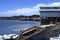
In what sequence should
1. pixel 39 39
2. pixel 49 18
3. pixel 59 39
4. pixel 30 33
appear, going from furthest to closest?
pixel 49 18 < pixel 59 39 < pixel 30 33 < pixel 39 39

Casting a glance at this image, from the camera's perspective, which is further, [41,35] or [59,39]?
[59,39]

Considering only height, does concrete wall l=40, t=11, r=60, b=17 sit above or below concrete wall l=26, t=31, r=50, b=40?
above

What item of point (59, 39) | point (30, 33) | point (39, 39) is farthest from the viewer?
point (59, 39)

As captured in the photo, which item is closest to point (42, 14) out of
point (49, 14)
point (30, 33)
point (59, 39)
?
point (49, 14)

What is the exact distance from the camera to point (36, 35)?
16.7 meters

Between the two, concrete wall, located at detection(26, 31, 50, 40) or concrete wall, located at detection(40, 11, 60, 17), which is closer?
concrete wall, located at detection(26, 31, 50, 40)

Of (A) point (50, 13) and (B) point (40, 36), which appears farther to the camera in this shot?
(A) point (50, 13)

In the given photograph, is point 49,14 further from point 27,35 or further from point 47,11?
point 27,35

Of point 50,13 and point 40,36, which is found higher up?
point 50,13

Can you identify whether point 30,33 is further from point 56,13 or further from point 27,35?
point 56,13

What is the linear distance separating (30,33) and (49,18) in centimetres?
5176

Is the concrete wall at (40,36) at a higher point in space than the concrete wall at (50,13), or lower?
lower

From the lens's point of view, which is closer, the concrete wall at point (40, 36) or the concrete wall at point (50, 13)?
the concrete wall at point (40, 36)

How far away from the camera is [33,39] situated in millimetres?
16531
